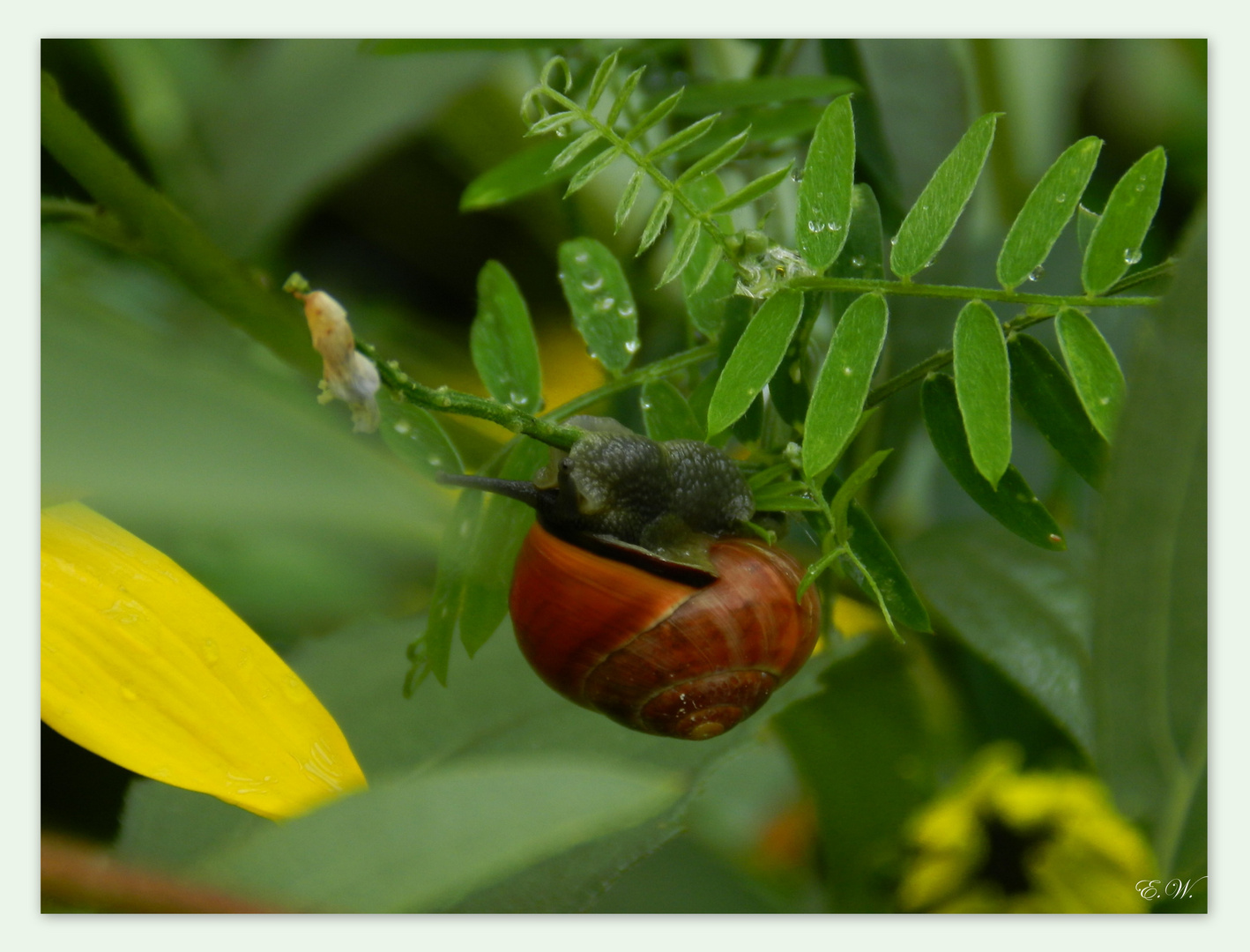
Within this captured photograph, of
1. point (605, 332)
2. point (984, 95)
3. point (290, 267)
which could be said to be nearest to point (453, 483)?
point (605, 332)

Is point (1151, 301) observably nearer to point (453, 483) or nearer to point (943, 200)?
point (943, 200)

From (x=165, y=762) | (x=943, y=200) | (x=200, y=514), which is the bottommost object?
(x=165, y=762)

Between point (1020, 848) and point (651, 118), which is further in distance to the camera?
point (1020, 848)

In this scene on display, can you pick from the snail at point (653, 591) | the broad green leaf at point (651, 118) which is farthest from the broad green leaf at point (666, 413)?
the broad green leaf at point (651, 118)

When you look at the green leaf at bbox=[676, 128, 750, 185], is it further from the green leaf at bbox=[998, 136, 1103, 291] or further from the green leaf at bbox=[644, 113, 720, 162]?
the green leaf at bbox=[998, 136, 1103, 291]

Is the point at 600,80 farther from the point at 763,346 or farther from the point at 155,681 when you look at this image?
the point at 155,681

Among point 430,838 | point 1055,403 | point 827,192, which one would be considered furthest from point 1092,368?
point 430,838

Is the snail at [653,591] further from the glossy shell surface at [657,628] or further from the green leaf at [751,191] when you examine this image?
the green leaf at [751,191]
